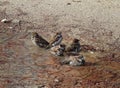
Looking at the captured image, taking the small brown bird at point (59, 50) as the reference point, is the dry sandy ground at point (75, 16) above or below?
below

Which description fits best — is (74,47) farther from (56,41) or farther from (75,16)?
(75,16)

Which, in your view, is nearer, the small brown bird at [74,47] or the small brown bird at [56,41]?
the small brown bird at [74,47]

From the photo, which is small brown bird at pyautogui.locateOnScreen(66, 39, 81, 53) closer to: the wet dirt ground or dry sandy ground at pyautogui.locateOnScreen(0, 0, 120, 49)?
the wet dirt ground

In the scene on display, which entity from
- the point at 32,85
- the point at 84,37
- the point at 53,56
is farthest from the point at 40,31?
the point at 32,85

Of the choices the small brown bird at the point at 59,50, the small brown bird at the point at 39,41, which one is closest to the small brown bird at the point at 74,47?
the small brown bird at the point at 59,50

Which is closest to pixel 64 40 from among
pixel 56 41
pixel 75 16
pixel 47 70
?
pixel 56 41

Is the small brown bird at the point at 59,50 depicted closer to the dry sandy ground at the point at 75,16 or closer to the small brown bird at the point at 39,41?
the small brown bird at the point at 39,41

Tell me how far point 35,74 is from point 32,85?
0.55m

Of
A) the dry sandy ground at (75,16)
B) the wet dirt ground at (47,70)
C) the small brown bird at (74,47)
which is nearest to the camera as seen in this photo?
the wet dirt ground at (47,70)

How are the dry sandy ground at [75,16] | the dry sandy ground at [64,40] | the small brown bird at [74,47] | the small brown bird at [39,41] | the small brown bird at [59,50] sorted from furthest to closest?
the dry sandy ground at [75,16]
the small brown bird at [39,41]
the small brown bird at [74,47]
the small brown bird at [59,50]
the dry sandy ground at [64,40]

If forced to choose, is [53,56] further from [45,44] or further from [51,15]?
[51,15]

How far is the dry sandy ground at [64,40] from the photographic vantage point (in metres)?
8.63

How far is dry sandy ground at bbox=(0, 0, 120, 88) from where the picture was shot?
8.63 meters

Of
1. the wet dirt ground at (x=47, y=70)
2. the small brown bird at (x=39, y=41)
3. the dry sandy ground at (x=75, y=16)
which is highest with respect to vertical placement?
the small brown bird at (x=39, y=41)
